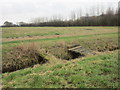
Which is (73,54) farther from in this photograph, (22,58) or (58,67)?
(22,58)

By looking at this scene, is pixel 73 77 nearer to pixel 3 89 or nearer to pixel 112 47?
pixel 3 89

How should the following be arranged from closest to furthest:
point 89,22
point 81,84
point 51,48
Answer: point 81,84 → point 51,48 → point 89,22

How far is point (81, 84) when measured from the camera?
3703mm

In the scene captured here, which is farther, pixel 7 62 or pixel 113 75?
pixel 7 62

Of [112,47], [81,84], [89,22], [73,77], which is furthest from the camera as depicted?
[89,22]

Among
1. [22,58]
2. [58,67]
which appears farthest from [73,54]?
[22,58]

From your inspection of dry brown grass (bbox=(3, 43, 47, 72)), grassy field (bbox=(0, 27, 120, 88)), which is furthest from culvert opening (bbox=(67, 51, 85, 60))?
dry brown grass (bbox=(3, 43, 47, 72))

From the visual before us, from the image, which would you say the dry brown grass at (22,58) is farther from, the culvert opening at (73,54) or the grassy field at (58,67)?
the culvert opening at (73,54)

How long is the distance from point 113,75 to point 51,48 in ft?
21.0

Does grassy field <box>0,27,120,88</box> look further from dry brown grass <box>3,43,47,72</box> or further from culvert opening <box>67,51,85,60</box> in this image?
culvert opening <box>67,51,85,60</box>

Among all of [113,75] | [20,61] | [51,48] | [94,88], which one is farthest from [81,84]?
[51,48]

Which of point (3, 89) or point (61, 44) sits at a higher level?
point (61, 44)

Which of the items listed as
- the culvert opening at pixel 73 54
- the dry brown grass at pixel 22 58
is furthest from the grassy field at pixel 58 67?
the culvert opening at pixel 73 54

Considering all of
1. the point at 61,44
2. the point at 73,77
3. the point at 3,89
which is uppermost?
the point at 61,44
